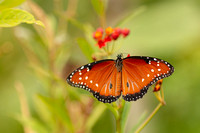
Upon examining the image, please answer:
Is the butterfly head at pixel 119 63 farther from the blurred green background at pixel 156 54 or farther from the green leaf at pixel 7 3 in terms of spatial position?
the blurred green background at pixel 156 54

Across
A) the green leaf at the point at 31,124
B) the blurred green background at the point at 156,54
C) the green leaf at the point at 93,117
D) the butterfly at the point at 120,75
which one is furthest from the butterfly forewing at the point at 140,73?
the blurred green background at the point at 156,54

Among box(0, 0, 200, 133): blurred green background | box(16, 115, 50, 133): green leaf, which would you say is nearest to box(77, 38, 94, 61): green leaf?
box(16, 115, 50, 133): green leaf

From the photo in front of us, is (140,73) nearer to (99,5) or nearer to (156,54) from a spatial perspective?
(99,5)

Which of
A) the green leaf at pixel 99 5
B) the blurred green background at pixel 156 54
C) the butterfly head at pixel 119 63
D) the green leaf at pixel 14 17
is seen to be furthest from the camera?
the blurred green background at pixel 156 54

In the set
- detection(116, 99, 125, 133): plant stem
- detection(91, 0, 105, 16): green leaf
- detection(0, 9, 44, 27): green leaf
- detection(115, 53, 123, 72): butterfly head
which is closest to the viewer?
detection(0, 9, 44, 27): green leaf

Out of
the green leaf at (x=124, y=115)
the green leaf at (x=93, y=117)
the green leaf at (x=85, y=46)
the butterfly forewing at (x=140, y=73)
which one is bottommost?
the green leaf at (x=93, y=117)

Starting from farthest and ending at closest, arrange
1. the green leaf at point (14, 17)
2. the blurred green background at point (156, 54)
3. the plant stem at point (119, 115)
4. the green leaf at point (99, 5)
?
1. the blurred green background at point (156, 54)
2. the green leaf at point (99, 5)
3. the plant stem at point (119, 115)
4. the green leaf at point (14, 17)

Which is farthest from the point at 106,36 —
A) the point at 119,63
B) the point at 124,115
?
the point at 124,115

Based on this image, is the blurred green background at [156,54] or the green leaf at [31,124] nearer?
the green leaf at [31,124]

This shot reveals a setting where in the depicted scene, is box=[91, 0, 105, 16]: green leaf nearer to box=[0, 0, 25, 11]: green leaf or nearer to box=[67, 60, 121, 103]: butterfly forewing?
box=[67, 60, 121, 103]: butterfly forewing
